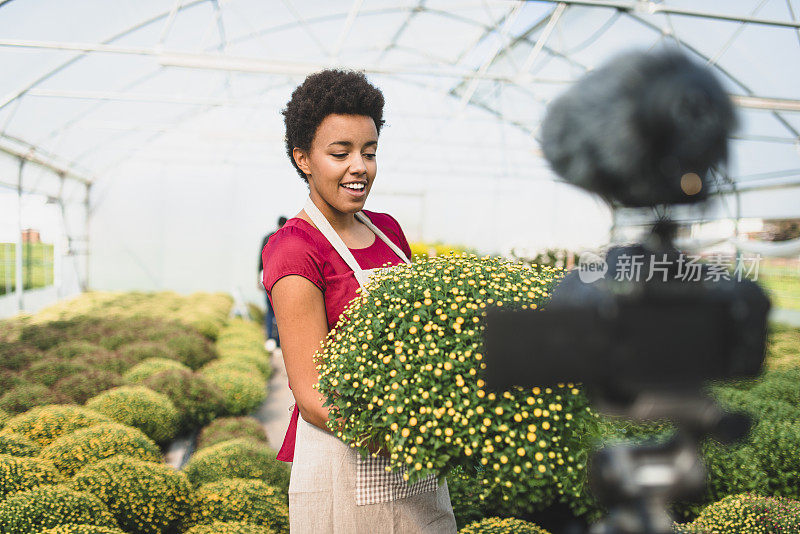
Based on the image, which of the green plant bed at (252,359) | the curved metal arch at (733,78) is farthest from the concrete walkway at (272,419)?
the curved metal arch at (733,78)

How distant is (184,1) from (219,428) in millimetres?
6246

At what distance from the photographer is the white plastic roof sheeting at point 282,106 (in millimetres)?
7691

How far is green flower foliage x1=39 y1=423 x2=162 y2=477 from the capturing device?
9.82 ft

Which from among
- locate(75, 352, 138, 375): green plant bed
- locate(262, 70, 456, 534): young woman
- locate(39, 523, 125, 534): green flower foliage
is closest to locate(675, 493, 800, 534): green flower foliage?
locate(262, 70, 456, 534): young woman

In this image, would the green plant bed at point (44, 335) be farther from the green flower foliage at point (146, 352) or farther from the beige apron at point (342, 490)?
the beige apron at point (342, 490)

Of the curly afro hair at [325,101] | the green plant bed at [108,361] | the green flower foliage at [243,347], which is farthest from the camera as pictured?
the green flower foliage at [243,347]

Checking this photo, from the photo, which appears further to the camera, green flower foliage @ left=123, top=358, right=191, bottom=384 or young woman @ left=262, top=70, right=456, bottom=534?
green flower foliage @ left=123, top=358, right=191, bottom=384

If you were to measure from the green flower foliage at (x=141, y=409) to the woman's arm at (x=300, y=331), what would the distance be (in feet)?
10.1

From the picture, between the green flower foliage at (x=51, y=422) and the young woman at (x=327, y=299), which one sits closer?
the young woman at (x=327, y=299)

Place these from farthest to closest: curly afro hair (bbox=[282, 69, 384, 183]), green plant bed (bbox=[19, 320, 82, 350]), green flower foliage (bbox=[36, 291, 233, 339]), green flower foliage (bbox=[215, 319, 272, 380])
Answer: green flower foliage (bbox=[36, 291, 233, 339]) < green flower foliage (bbox=[215, 319, 272, 380]) < green plant bed (bbox=[19, 320, 82, 350]) < curly afro hair (bbox=[282, 69, 384, 183])

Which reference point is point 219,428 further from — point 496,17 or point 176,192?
point 176,192

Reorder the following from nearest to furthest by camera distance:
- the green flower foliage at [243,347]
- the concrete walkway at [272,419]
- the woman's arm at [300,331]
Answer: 1. the woman's arm at [300,331]
2. the concrete walkway at [272,419]
3. the green flower foliage at [243,347]

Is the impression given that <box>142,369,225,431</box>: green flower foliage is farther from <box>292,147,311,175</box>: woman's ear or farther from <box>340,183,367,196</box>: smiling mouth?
<box>340,183,367,196</box>: smiling mouth

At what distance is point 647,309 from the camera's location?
2.15 ft
